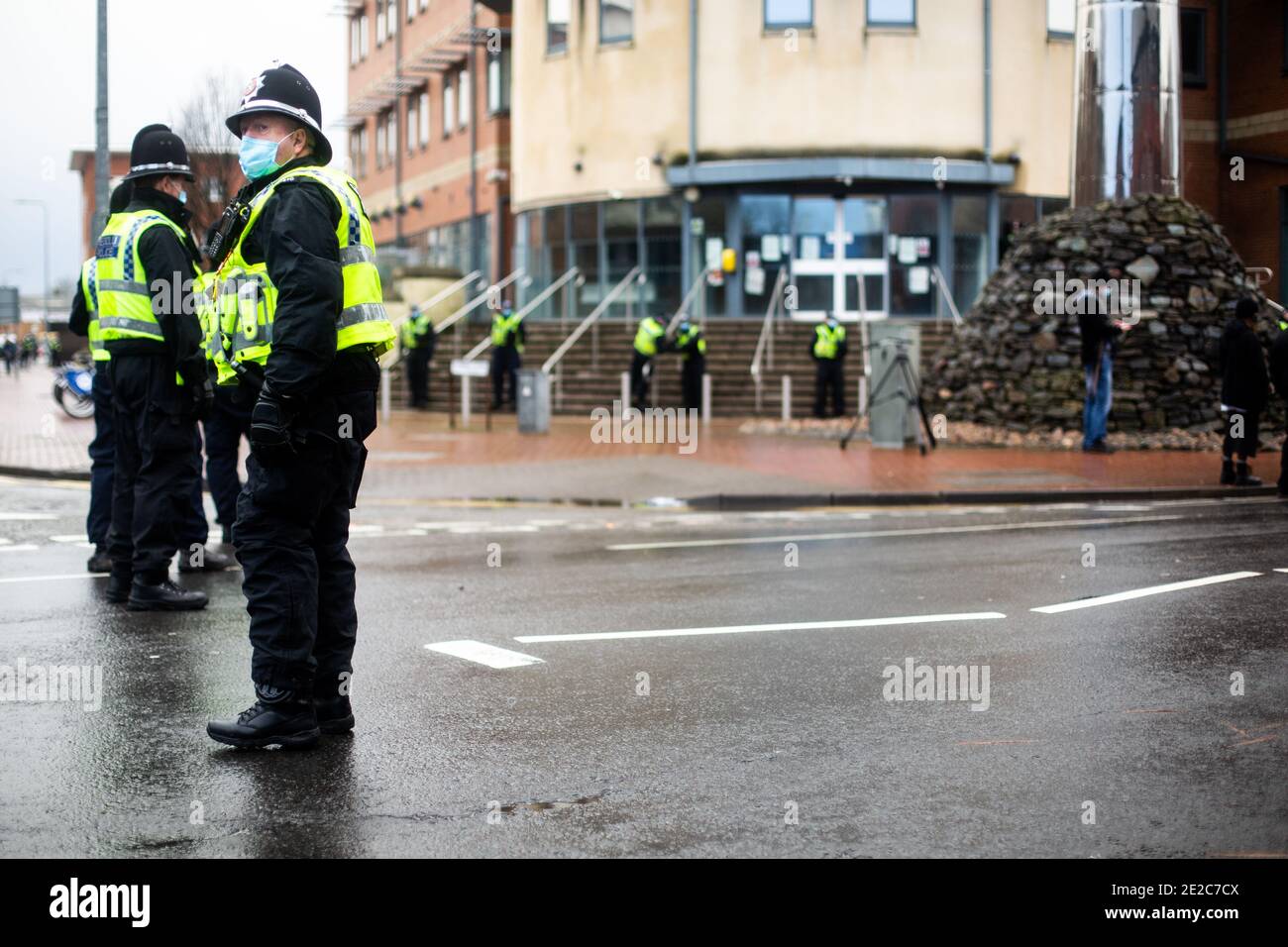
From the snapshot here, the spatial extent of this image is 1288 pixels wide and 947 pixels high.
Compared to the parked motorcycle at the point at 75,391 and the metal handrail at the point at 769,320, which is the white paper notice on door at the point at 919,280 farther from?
the parked motorcycle at the point at 75,391

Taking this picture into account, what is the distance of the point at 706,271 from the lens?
34.8 metres

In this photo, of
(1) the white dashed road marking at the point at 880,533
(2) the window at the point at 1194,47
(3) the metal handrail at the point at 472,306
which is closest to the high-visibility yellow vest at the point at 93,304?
(1) the white dashed road marking at the point at 880,533

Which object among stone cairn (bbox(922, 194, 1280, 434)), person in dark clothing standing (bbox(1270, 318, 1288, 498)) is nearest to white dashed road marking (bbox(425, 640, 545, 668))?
person in dark clothing standing (bbox(1270, 318, 1288, 498))

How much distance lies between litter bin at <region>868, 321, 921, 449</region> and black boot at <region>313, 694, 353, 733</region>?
50.1ft

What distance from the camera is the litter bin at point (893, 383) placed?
66.1 feet

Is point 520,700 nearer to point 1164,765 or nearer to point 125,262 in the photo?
point 1164,765

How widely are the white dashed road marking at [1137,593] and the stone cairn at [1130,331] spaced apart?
12.7 m

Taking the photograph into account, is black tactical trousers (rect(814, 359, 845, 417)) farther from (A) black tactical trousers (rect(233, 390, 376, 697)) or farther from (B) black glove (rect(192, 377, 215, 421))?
(A) black tactical trousers (rect(233, 390, 376, 697))

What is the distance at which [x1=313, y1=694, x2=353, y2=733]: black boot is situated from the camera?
216 inches

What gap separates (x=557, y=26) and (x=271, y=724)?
33894mm
